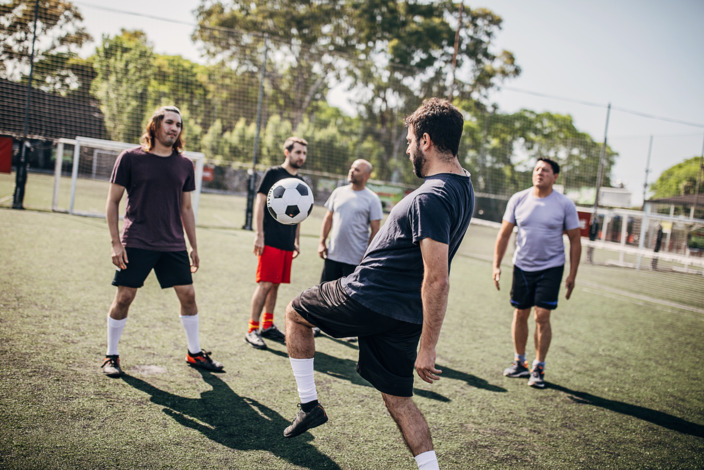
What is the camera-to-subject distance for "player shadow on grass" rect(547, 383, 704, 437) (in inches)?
157

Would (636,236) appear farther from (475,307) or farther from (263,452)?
(263,452)

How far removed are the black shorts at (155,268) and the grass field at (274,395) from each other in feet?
2.30

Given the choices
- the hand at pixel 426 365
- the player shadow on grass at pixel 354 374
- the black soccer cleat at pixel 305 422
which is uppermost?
the hand at pixel 426 365

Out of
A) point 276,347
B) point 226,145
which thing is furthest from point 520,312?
point 226,145

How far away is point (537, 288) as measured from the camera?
4.79 m

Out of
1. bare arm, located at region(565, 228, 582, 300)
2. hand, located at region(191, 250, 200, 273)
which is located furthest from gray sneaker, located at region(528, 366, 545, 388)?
hand, located at region(191, 250, 200, 273)

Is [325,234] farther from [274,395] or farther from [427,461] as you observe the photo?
[427,461]

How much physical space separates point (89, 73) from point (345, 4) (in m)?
22.2

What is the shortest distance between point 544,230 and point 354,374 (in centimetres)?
229

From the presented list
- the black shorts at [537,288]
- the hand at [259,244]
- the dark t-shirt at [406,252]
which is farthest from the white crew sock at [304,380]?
the black shorts at [537,288]

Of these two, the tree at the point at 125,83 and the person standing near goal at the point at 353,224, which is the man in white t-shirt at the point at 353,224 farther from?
the tree at the point at 125,83

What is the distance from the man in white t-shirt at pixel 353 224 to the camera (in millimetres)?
5379

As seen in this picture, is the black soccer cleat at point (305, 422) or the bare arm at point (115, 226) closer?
the black soccer cleat at point (305, 422)

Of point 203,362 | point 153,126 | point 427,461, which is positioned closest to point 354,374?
point 203,362
